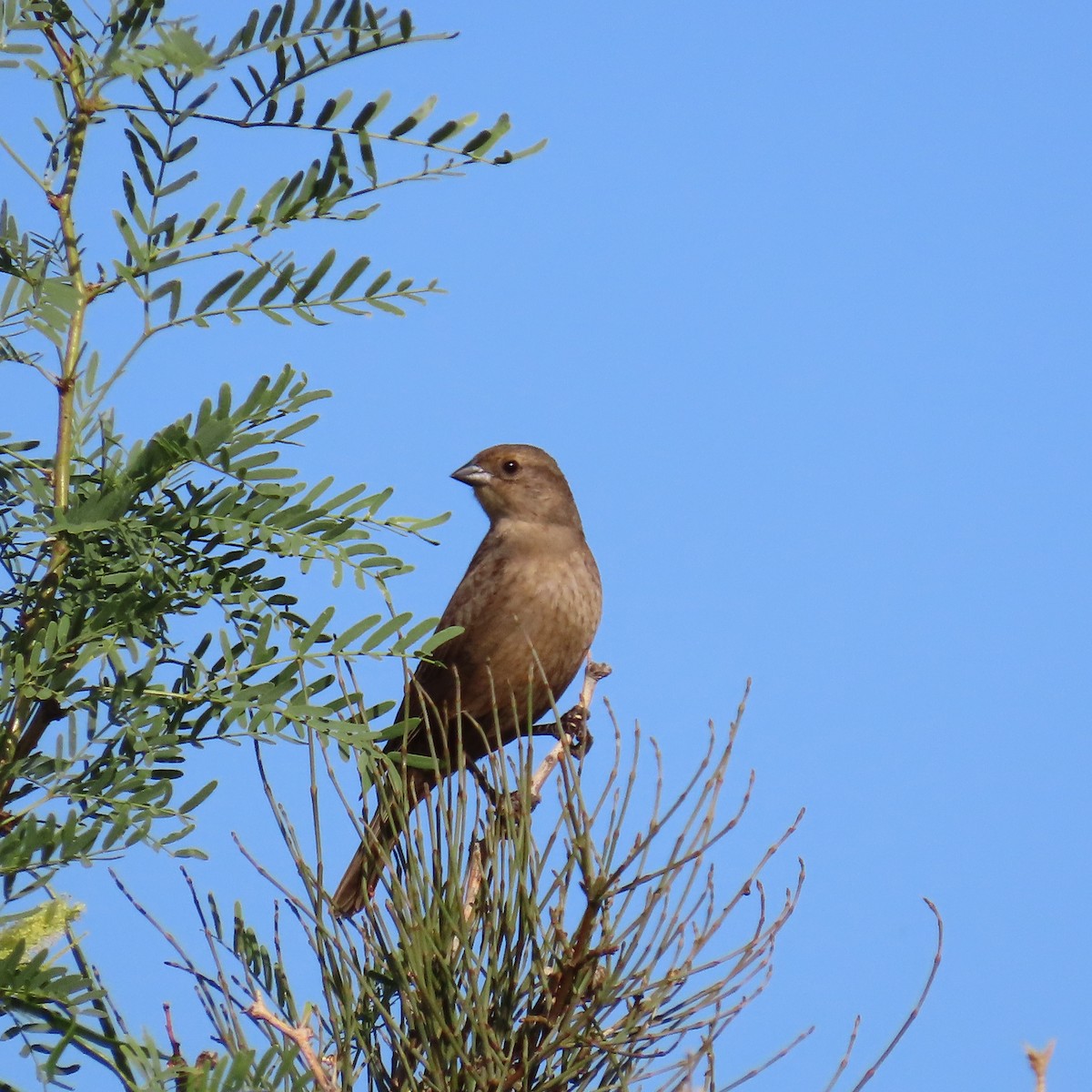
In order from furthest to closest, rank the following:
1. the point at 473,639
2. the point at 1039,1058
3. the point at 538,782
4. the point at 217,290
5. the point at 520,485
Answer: the point at 520,485
the point at 473,639
the point at 538,782
the point at 217,290
the point at 1039,1058

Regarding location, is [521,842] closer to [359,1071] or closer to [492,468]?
[359,1071]

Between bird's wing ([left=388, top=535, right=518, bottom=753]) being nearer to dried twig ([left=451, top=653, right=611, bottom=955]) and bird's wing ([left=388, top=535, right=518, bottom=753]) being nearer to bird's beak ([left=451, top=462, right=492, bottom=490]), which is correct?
bird's beak ([left=451, top=462, right=492, bottom=490])

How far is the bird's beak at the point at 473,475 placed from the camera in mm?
6598

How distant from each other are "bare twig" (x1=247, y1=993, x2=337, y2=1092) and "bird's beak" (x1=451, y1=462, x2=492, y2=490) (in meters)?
3.77

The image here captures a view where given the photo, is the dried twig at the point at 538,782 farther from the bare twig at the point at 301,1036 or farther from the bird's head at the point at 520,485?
the bird's head at the point at 520,485

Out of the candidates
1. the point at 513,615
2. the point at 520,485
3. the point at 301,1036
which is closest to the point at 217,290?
the point at 301,1036

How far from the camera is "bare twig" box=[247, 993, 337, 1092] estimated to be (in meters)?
2.92

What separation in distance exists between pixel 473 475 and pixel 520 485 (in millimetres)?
241

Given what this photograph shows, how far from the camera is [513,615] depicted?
5.66 metres


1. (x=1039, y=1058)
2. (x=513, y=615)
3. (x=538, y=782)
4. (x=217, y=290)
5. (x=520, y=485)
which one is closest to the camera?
(x=1039, y=1058)

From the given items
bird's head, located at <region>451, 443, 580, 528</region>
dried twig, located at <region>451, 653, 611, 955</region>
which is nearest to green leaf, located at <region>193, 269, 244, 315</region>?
dried twig, located at <region>451, 653, 611, 955</region>

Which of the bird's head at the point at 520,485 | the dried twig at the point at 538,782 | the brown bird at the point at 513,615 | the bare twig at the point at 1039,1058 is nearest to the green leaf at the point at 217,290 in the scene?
the dried twig at the point at 538,782

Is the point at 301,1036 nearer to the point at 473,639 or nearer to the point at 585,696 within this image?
the point at 585,696

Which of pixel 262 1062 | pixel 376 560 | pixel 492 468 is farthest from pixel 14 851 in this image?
pixel 492 468
